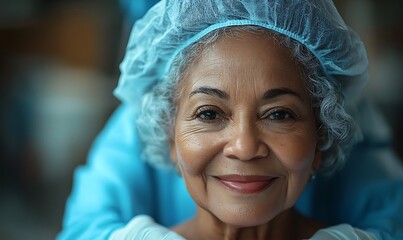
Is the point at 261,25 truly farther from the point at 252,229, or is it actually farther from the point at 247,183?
the point at 252,229

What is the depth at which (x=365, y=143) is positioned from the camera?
5.29 ft

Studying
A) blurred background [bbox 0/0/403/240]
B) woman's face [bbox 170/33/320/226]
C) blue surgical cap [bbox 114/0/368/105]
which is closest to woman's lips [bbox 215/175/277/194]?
woman's face [bbox 170/33/320/226]

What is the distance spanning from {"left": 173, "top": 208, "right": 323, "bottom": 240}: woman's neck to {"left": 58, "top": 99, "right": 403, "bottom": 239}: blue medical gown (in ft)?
0.50

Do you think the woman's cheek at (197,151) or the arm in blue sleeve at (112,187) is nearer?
the woman's cheek at (197,151)

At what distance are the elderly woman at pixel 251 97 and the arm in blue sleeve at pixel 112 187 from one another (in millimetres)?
131

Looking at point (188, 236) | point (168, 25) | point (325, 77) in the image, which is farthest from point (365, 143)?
point (168, 25)

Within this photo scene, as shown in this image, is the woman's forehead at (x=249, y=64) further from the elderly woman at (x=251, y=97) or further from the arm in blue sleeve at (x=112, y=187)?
the arm in blue sleeve at (x=112, y=187)

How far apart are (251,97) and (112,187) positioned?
0.56 metres

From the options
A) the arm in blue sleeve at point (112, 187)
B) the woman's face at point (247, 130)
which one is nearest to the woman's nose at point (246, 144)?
the woman's face at point (247, 130)

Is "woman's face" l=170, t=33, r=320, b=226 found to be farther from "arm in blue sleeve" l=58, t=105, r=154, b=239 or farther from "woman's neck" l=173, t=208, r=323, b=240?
"arm in blue sleeve" l=58, t=105, r=154, b=239

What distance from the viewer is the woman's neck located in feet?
4.27

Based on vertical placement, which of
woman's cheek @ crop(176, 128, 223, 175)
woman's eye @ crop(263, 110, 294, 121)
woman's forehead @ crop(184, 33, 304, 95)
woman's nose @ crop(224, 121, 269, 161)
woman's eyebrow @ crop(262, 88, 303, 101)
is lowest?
woman's cheek @ crop(176, 128, 223, 175)

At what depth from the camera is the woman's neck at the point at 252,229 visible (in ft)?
4.27

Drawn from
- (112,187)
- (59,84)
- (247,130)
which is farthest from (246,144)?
(59,84)
